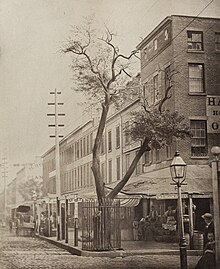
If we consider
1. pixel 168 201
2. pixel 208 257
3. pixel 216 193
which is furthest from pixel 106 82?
pixel 208 257

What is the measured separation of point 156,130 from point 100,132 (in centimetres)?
31

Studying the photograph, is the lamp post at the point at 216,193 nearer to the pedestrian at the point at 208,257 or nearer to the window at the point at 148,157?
the pedestrian at the point at 208,257

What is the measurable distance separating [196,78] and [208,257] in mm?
1002

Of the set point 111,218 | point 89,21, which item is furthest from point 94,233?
point 89,21

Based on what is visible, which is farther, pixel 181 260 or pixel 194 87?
pixel 194 87

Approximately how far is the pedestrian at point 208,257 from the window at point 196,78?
2.68 ft

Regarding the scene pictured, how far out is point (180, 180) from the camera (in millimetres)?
2918

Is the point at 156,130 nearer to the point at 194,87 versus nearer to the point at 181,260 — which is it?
the point at 194,87

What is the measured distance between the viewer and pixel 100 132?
2898mm

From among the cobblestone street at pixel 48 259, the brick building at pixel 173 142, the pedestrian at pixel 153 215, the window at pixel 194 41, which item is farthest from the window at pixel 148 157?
the window at pixel 194 41

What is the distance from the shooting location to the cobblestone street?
2.68m

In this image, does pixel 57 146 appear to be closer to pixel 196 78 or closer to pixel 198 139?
pixel 198 139

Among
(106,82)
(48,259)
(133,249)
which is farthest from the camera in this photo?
(106,82)

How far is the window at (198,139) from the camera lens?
3.00m
